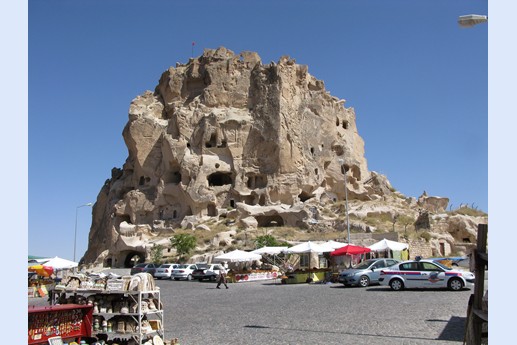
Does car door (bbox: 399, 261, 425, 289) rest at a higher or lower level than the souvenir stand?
lower

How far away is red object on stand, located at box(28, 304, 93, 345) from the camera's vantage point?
7.79m

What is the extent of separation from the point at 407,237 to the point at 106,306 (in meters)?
32.0

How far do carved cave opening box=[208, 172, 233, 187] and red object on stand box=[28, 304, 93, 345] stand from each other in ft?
180

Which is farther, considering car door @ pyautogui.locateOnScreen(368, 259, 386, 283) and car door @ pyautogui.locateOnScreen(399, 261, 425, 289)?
car door @ pyautogui.locateOnScreen(368, 259, 386, 283)

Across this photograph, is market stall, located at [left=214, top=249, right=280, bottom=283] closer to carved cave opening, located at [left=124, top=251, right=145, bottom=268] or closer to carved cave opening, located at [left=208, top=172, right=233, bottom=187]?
carved cave opening, located at [left=124, top=251, right=145, bottom=268]

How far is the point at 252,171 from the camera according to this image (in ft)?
206

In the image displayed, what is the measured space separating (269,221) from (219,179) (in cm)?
952

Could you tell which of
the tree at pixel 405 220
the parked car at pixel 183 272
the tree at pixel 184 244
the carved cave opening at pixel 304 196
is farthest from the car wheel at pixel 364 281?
the carved cave opening at pixel 304 196

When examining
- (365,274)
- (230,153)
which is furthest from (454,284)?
(230,153)

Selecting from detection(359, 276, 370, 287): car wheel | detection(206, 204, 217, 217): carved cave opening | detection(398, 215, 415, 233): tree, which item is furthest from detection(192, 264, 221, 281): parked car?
detection(206, 204, 217, 217): carved cave opening

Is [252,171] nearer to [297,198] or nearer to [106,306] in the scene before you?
[297,198]

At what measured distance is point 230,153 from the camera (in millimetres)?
63562

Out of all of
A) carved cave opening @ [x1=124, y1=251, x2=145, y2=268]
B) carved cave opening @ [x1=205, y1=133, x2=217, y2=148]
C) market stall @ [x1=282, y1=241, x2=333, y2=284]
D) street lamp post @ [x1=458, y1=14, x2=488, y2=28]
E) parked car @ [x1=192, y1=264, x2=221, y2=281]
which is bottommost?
carved cave opening @ [x1=124, y1=251, x2=145, y2=268]

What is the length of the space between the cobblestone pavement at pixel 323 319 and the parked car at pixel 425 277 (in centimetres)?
71
